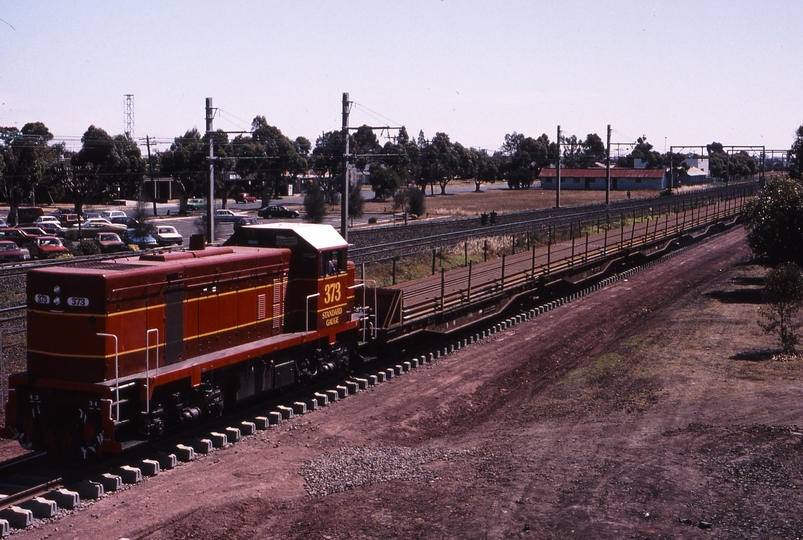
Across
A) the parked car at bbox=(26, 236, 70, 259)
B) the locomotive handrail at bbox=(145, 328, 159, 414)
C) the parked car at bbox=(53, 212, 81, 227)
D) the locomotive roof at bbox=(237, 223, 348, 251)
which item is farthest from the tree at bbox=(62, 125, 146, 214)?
the locomotive handrail at bbox=(145, 328, 159, 414)

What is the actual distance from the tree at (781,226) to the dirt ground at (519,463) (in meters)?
13.2

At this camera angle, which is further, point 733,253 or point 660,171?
point 660,171

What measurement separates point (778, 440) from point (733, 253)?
39308 millimetres

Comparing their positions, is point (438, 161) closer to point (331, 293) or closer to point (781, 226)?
point (781, 226)

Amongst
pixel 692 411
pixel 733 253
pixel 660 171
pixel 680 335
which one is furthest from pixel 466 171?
pixel 692 411

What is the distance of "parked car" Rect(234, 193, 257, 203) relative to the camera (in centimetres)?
9779

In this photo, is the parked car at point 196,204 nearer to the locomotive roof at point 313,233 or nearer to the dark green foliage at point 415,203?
the dark green foliage at point 415,203

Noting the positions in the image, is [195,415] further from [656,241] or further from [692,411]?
[656,241]

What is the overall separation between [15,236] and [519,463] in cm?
4171

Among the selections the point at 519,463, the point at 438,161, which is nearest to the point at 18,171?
the point at 519,463

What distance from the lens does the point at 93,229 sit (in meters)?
53.2

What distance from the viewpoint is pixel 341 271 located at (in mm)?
17500

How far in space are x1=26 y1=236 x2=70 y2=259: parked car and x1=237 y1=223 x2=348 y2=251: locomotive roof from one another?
29739mm

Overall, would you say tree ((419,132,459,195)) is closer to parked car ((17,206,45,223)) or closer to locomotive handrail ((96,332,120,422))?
parked car ((17,206,45,223))
